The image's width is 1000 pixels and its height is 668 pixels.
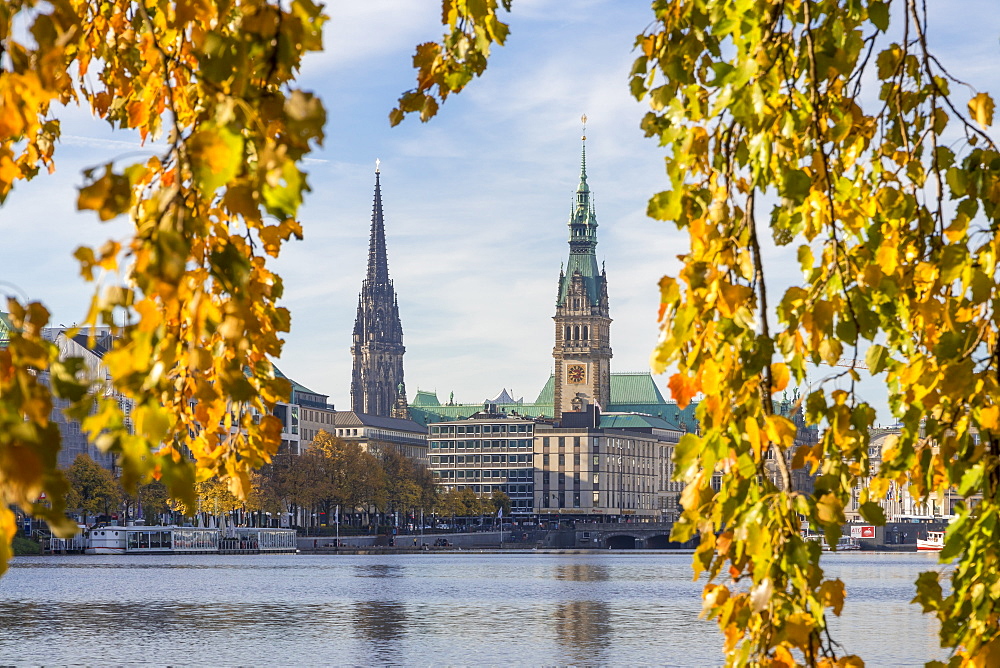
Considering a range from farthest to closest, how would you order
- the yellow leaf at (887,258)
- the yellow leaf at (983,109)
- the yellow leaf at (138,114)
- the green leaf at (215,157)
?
the yellow leaf at (138,114), the yellow leaf at (983,109), the yellow leaf at (887,258), the green leaf at (215,157)

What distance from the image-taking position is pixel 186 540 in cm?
13562

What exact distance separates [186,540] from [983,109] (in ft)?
445

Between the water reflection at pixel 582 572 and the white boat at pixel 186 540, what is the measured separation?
3136cm

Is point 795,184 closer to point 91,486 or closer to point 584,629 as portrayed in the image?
point 584,629

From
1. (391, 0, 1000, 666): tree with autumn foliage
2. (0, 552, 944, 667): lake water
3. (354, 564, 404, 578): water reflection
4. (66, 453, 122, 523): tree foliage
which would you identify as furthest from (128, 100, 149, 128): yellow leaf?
(66, 453, 122, 523): tree foliage

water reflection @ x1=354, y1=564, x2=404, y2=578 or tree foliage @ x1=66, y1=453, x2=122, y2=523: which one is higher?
tree foliage @ x1=66, y1=453, x2=122, y2=523

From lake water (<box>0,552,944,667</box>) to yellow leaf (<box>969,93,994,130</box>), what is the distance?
19639mm

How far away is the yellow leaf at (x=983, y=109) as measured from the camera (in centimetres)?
488

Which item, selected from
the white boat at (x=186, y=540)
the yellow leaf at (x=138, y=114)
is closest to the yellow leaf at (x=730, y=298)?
the yellow leaf at (x=138, y=114)

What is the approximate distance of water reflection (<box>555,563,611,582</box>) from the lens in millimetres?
96562

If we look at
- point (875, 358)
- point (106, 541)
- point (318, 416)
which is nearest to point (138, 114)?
point (875, 358)

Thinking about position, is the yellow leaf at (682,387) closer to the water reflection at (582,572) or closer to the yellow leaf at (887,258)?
the yellow leaf at (887,258)

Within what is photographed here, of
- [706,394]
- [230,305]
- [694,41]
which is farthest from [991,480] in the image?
[230,305]

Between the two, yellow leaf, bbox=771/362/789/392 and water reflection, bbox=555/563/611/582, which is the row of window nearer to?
water reflection, bbox=555/563/611/582
